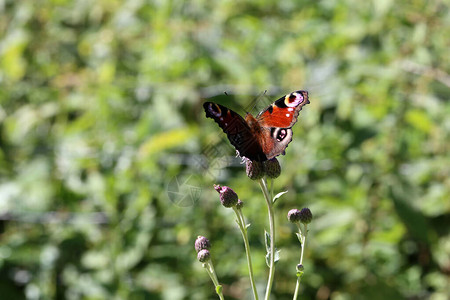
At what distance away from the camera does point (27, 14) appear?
11.4 ft

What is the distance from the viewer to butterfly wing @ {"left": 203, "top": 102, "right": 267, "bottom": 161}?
31.5 inches

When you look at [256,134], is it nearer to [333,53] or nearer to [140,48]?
[333,53]

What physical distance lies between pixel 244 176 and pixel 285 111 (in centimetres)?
137

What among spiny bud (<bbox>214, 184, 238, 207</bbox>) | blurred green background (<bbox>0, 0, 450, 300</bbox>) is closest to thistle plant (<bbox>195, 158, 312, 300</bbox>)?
spiny bud (<bbox>214, 184, 238, 207</bbox>)

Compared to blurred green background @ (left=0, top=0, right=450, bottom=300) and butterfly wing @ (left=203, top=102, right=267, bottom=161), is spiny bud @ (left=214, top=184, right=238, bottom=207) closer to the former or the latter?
butterfly wing @ (left=203, top=102, right=267, bottom=161)

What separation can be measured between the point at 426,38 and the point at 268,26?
85 cm

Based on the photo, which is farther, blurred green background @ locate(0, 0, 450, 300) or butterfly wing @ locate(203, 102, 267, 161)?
blurred green background @ locate(0, 0, 450, 300)

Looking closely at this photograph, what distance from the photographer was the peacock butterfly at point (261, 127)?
80 centimetres

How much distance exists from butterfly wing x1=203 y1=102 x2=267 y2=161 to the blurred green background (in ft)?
3.51

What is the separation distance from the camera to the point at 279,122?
0.84 metres

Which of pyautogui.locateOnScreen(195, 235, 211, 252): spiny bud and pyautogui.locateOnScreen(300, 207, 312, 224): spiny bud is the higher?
pyautogui.locateOnScreen(300, 207, 312, 224): spiny bud

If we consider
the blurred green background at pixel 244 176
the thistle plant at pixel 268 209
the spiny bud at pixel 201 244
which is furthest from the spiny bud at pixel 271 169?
the blurred green background at pixel 244 176

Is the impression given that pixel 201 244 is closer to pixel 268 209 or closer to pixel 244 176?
pixel 268 209

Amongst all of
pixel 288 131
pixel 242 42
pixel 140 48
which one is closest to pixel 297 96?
pixel 288 131
